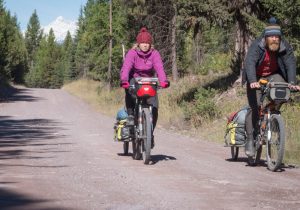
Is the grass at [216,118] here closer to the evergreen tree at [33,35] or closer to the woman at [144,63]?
the woman at [144,63]

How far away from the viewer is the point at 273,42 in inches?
293

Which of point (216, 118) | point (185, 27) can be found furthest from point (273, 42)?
point (185, 27)

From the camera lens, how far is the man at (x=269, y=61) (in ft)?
24.4

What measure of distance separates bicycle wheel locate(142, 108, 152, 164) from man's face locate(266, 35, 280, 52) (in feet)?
6.79

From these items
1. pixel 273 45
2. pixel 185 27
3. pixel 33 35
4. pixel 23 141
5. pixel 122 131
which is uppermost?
pixel 33 35

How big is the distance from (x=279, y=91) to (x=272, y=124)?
53 centimetres

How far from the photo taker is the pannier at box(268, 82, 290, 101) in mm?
7352

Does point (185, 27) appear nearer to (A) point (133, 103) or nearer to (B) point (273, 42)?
(A) point (133, 103)

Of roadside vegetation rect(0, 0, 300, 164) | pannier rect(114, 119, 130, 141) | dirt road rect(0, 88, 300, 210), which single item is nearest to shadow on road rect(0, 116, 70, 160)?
dirt road rect(0, 88, 300, 210)

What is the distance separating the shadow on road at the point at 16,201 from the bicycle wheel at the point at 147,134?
9.95ft

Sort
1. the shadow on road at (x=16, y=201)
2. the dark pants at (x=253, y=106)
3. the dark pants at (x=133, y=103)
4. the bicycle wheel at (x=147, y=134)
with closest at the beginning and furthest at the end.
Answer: the shadow on road at (x=16, y=201), the dark pants at (x=253, y=106), the bicycle wheel at (x=147, y=134), the dark pants at (x=133, y=103)

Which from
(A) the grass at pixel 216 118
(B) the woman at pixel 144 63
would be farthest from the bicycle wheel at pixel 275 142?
(B) the woman at pixel 144 63

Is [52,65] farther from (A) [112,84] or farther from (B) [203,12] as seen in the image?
(B) [203,12]

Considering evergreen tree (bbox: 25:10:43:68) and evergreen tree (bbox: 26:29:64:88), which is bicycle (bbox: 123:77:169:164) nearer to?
evergreen tree (bbox: 26:29:64:88)
